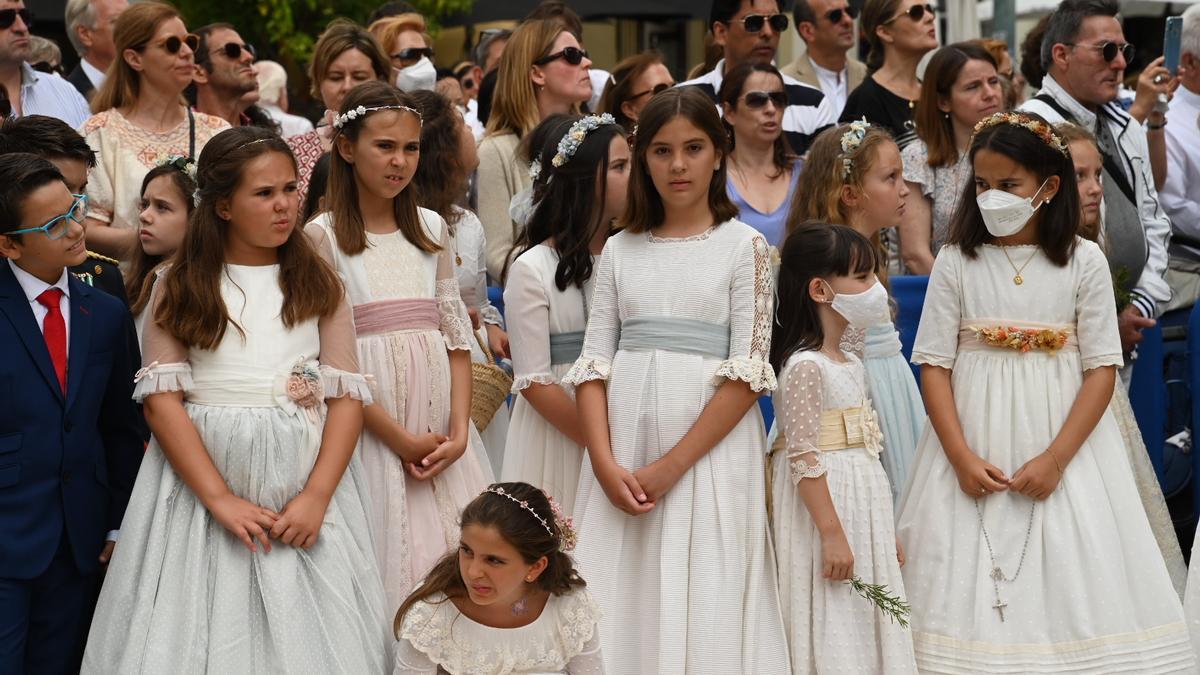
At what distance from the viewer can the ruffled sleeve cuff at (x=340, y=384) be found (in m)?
4.85

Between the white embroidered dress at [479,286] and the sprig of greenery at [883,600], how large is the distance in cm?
179

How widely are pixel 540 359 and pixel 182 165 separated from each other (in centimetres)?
162

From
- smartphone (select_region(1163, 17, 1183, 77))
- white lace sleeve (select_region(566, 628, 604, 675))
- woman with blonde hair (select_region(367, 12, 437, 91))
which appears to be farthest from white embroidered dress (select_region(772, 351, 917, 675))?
woman with blonde hair (select_region(367, 12, 437, 91))

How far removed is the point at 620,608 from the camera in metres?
5.02

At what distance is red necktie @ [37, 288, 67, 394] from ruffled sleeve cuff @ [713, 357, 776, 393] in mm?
2061

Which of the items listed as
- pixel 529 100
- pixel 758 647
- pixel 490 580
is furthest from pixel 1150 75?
pixel 490 580

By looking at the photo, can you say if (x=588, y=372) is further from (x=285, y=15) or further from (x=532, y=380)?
(x=285, y=15)

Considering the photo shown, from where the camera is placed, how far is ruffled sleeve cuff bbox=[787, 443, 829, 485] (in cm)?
498

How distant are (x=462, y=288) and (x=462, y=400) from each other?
1236 mm

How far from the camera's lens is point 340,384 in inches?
191

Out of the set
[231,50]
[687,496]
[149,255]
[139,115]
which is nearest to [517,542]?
[687,496]

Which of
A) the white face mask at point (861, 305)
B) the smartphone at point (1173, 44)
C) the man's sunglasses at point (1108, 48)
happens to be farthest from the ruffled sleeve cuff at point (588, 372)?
the smartphone at point (1173, 44)

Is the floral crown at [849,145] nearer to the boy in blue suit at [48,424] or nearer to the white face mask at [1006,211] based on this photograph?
the white face mask at [1006,211]

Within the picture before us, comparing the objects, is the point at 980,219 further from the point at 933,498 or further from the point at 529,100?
the point at 529,100
